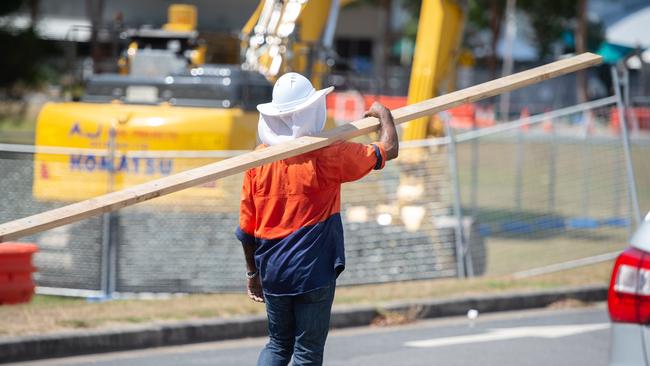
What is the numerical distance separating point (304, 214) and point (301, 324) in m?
0.54

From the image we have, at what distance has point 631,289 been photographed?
4629mm

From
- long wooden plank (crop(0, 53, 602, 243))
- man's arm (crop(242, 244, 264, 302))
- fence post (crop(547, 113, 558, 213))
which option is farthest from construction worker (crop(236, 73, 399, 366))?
fence post (crop(547, 113, 558, 213))

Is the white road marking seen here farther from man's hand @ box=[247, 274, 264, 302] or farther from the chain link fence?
man's hand @ box=[247, 274, 264, 302]

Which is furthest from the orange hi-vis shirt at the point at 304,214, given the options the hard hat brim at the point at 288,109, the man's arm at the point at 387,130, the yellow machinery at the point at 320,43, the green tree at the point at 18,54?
the green tree at the point at 18,54

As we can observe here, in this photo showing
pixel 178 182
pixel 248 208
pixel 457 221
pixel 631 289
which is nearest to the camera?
pixel 631 289

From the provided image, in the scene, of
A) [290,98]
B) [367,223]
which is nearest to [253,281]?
[290,98]

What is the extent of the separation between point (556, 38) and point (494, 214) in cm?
4470

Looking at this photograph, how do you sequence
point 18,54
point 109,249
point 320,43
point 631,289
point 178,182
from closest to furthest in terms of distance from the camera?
1. point 631,289
2. point 178,182
3. point 109,249
4. point 320,43
5. point 18,54

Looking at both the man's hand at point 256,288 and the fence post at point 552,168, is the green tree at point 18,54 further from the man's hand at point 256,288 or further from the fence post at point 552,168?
the man's hand at point 256,288

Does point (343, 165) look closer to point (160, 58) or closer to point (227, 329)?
point (227, 329)

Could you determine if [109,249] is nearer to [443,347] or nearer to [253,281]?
[443,347]

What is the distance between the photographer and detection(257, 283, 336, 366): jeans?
18.1 ft

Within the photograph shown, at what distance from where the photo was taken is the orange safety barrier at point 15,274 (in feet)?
32.2

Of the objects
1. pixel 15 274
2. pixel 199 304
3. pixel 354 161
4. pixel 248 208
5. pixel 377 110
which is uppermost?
pixel 377 110
